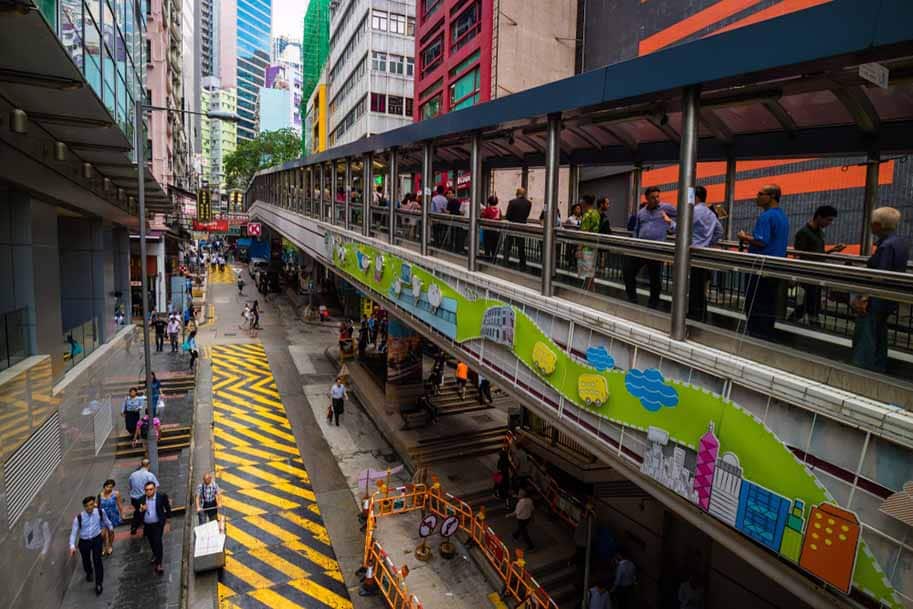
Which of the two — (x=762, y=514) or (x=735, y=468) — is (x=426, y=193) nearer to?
(x=735, y=468)

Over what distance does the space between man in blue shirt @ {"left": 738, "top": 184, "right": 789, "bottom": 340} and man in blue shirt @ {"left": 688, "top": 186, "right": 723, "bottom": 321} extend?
52 centimetres

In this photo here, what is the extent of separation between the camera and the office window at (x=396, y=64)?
179 feet

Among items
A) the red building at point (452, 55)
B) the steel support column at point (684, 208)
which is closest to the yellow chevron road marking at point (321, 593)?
the steel support column at point (684, 208)

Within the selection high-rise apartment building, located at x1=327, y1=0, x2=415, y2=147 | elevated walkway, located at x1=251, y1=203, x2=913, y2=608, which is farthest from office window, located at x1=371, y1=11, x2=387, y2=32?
elevated walkway, located at x1=251, y1=203, x2=913, y2=608

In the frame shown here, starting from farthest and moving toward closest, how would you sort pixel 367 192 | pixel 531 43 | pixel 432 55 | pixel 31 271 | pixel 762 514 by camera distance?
1. pixel 432 55
2. pixel 531 43
3. pixel 367 192
4. pixel 31 271
5. pixel 762 514

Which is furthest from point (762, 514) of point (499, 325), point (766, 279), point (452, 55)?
point (452, 55)

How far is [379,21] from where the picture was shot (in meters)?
53.9

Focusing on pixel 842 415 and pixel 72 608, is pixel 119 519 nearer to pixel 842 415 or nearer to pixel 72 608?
pixel 72 608

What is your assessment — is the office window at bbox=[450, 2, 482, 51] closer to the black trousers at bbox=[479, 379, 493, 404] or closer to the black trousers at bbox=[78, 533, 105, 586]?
the black trousers at bbox=[479, 379, 493, 404]

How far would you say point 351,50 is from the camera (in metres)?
60.5

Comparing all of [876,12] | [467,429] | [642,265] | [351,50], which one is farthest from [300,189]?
[351,50]

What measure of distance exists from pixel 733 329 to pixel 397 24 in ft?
184

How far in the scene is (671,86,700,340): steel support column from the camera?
245 inches

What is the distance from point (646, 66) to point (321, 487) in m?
14.2
